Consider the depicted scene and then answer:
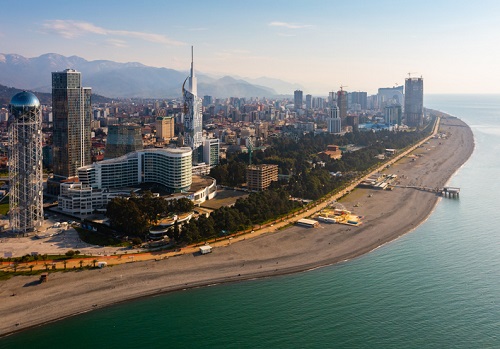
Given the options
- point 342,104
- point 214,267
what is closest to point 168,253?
point 214,267

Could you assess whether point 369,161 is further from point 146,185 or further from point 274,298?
point 274,298

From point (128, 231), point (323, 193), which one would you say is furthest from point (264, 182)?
point (128, 231)

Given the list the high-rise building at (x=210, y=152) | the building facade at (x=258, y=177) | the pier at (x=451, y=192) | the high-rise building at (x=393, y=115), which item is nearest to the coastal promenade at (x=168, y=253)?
the building facade at (x=258, y=177)

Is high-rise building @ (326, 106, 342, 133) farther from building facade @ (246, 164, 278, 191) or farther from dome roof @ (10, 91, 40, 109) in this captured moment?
dome roof @ (10, 91, 40, 109)

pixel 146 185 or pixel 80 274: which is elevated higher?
pixel 146 185

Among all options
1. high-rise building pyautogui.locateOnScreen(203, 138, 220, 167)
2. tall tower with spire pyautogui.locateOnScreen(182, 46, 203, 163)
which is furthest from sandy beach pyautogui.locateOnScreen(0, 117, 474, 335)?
tall tower with spire pyautogui.locateOnScreen(182, 46, 203, 163)

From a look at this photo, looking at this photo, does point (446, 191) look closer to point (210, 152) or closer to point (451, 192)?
point (451, 192)
